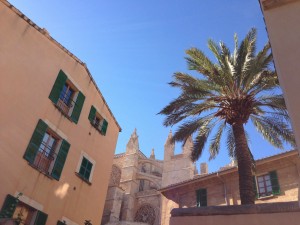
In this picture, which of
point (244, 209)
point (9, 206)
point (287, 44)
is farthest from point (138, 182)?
point (287, 44)

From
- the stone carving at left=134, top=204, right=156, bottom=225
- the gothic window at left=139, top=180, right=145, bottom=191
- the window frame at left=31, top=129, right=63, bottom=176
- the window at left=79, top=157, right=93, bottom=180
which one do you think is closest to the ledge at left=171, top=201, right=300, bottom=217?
the window frame at left=31, top=129, right=63, bottom=176

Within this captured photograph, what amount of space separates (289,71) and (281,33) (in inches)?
41.0

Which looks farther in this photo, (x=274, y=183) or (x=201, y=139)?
(x=274, y=183)

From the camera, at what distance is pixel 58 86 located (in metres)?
13.4

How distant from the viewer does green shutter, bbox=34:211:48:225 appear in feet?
35.8

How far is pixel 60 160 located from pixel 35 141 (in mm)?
1502

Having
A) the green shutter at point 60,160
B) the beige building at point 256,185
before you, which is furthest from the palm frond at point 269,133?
the green shutter at point 60,160

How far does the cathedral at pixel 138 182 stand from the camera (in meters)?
42.0

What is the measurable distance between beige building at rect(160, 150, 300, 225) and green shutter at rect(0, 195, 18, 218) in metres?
12.0

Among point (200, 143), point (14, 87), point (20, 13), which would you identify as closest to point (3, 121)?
point (14, 87)

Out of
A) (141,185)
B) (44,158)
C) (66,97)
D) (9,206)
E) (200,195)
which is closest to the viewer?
(9,206)

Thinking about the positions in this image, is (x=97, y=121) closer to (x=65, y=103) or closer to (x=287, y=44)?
(x=65, y=103)

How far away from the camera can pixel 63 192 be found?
1261 centimetres

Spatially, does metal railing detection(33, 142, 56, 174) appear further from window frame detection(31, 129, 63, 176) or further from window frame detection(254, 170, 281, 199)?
window frame detection(254, 170, 281, 199)
